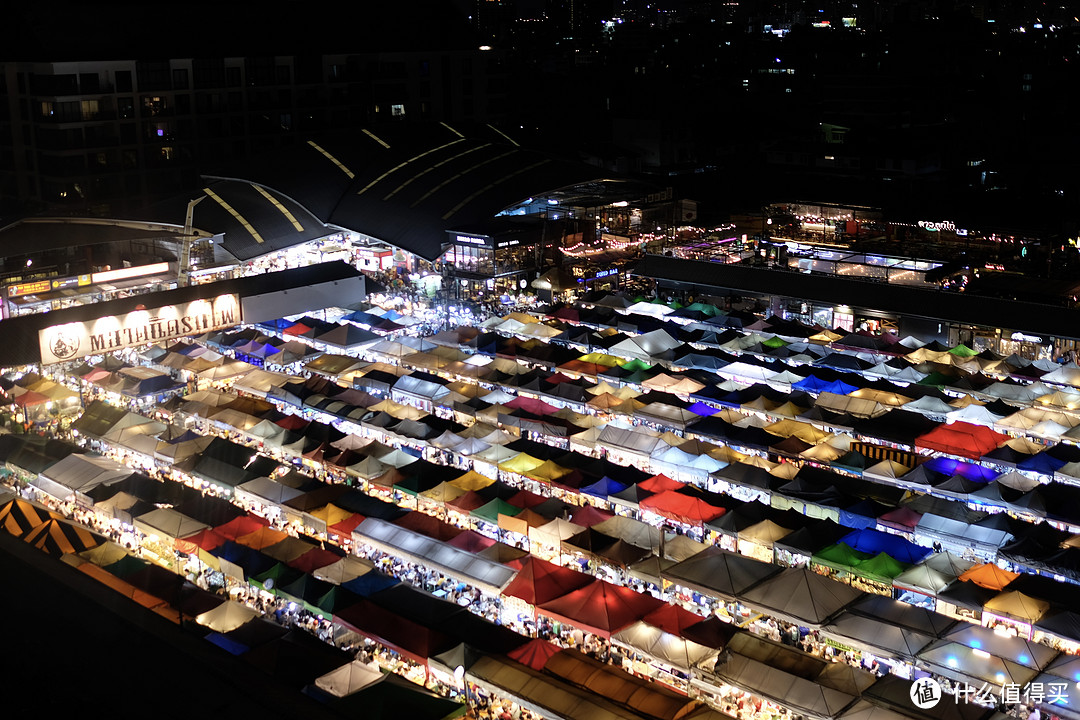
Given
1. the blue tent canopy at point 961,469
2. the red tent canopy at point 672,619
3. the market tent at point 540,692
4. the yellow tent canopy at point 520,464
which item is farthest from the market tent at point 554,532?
the blue tent canopy at point 961,469

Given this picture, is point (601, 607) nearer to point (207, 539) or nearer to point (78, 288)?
point (207, 539)

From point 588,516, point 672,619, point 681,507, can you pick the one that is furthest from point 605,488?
point 672,619

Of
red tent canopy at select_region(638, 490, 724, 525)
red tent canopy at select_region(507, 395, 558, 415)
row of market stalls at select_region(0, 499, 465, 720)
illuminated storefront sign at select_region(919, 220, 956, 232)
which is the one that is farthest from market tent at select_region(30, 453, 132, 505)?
illuminated storefront sign at select_region(919, 220, 956, 232)

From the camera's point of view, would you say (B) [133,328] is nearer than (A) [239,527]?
No

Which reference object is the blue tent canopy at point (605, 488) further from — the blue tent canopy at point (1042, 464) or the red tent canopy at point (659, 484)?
the blue tent canopy at point (1042, 464)

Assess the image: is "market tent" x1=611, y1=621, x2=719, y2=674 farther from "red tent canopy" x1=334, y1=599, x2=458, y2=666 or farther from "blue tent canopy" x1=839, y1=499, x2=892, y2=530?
"blue tent canopy" x1=839, y1=499, x2=892, y2=530
